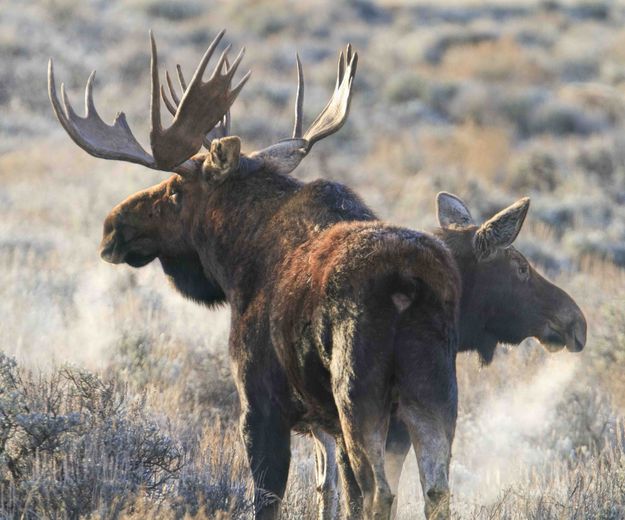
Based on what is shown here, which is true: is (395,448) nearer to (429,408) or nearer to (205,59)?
(429,408)

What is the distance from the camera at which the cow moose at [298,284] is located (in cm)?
479

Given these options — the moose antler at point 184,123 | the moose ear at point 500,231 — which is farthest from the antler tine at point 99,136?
the moose ear at point 500,231

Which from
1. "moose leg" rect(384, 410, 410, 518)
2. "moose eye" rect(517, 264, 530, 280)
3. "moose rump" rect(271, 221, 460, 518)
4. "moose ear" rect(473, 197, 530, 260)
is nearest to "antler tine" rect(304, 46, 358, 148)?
"moose ear" rect(473, 197, 530, 260)

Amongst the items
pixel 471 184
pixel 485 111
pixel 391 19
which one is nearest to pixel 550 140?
pixel 485 111

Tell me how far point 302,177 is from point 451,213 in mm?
12506

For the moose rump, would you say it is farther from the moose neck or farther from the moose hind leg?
the moose neck

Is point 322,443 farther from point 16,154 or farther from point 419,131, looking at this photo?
point 419,131

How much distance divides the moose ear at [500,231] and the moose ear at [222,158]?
4.12 feet

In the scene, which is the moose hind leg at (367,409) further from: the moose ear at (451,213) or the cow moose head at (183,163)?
the moose ear at (451,213)

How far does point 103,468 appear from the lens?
5.39 meters

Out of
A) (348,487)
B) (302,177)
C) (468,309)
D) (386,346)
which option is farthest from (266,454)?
(302,177)

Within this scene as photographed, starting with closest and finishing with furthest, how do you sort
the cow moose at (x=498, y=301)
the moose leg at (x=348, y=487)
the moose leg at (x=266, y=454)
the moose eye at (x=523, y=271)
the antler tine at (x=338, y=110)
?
the moose leg at (x=348, y=487), the moose leg at (x=266, y=454), the cow moose at (x=498, y=301), the moose eye at (x=523, y=271), the antler tine at (x=338, y=110)

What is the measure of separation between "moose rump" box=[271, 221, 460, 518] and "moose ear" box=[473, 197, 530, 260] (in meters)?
1.03

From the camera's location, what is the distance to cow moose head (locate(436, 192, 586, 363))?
623 centimetres
